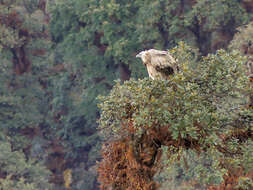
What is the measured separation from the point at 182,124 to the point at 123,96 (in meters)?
1.02

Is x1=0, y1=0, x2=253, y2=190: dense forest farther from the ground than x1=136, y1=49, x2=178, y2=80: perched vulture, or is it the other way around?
x1=136, y1=49, x2=178, y2=80: perched vulture

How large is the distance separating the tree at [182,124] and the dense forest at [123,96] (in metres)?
0.01

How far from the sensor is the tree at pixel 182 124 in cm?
416

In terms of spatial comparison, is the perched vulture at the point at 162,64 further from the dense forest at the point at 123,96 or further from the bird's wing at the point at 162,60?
the dense forest at the point at 123,96

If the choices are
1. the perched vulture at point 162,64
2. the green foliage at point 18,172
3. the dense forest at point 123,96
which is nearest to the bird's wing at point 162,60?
the perched vulture at point 162,64

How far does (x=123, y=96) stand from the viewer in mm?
4719

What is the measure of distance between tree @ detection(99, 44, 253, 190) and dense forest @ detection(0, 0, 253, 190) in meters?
0.01

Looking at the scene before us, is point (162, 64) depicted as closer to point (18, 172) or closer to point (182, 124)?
point (182, 124)

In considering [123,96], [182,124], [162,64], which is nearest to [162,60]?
[162,64]

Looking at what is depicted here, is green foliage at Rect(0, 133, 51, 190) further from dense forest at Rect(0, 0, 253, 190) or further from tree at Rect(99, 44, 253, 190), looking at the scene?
tree at Rect(99, 44, 253, 190)

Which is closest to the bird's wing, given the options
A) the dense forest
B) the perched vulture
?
the perched vulture

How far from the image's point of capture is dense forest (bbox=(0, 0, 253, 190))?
432 centimetres

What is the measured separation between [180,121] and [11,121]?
497 inches

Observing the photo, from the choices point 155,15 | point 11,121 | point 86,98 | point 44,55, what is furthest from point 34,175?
point 155,15
